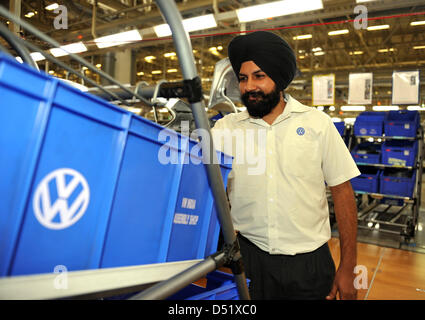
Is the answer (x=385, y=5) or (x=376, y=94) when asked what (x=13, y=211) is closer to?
(x=385, y=5)

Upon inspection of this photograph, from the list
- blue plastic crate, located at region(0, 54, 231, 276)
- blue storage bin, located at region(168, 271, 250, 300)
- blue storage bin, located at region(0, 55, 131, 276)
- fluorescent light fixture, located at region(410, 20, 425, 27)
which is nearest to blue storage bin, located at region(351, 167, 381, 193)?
fluorescent light fixture, located at region(410, 20, 425, 27)

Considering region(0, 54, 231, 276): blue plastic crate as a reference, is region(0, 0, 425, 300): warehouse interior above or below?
above

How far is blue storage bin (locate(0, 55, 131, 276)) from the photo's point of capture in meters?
0.59

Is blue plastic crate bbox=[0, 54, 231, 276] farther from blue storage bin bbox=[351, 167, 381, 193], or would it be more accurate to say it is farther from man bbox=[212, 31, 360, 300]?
blue storage bin bbox=[351, 167, 381, 193]

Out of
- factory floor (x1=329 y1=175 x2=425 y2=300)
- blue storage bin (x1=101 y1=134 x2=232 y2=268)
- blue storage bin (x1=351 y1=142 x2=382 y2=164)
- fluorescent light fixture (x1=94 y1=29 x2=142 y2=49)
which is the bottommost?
factory floor (x1=329 y1=175 x2=425 y2=300)

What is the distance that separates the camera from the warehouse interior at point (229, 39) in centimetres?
240

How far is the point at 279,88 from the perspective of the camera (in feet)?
5.71

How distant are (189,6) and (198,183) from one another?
24.1ft

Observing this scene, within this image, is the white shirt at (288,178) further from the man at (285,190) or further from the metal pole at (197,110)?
the metal pole at (197,110)

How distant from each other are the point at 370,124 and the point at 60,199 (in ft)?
22.5

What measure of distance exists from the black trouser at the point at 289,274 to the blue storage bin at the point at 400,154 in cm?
535

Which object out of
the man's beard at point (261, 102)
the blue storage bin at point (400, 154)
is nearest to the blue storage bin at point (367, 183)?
the blue storage bin at point (400, 154)

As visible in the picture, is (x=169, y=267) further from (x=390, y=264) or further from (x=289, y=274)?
(x=390, y=264)

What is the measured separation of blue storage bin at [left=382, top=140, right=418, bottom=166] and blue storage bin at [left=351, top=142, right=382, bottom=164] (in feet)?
0.51
